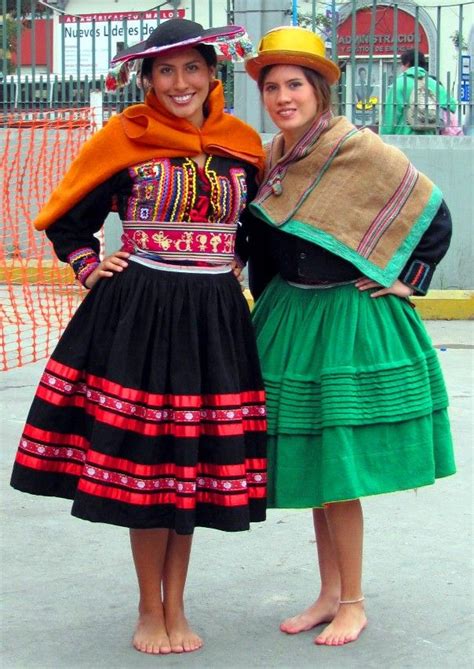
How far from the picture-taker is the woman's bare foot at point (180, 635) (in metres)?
3.78

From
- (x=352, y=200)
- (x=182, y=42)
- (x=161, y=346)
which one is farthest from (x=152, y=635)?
(x=182, y=42)

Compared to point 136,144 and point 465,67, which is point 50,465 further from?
point 465,67

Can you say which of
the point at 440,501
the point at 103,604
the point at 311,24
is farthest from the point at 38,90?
the point at 103,604

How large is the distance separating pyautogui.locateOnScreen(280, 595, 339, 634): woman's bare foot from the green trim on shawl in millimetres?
1037

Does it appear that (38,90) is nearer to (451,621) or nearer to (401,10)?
(401,10)

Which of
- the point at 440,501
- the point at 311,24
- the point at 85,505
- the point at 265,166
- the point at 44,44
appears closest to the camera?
the point at 85,505

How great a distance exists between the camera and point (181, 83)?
144 inches

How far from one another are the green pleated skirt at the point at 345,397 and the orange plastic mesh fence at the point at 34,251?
4295 mm

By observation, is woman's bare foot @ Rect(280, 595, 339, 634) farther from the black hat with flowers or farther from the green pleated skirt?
the black hat with flowers

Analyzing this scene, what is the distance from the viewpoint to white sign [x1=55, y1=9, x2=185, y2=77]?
1073cm

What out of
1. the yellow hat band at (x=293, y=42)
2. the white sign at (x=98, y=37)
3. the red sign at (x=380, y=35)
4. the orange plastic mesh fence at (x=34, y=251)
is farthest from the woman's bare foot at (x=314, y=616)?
the white sign at (x=98, y=37)

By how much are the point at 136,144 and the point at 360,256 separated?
733 mm

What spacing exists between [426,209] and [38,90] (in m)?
7.55

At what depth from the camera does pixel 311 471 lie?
3.78m
